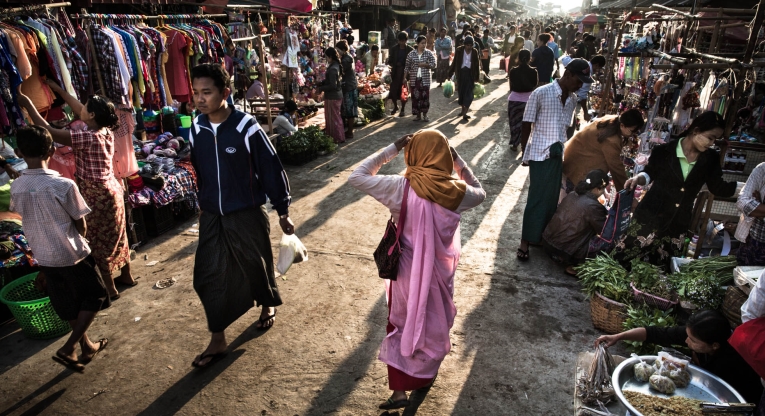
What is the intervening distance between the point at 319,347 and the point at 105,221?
2.23 meters

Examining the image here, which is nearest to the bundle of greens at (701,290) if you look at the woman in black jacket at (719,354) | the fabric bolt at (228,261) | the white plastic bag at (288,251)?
the woman in black jacket at (719,354)

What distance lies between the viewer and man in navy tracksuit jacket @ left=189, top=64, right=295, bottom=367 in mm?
3232

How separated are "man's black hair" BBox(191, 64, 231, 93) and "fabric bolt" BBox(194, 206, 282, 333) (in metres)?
0.89

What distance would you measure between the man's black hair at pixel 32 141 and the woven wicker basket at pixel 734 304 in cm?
477

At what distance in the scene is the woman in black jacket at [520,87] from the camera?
8250mm

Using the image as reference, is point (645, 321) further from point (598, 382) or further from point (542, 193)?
point (542, 193)

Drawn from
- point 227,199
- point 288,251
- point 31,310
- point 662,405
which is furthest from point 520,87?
point 31,310

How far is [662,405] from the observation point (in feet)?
8.39

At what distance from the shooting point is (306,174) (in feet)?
25.7

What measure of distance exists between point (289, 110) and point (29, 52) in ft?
16.1

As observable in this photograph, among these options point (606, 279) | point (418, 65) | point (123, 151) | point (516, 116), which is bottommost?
point (606, 279)

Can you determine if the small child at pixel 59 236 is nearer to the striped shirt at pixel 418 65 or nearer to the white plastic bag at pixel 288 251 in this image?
the white plastic bag at pixel 288 251

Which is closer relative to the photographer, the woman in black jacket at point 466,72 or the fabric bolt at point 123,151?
the fabric bolt at point 123,151

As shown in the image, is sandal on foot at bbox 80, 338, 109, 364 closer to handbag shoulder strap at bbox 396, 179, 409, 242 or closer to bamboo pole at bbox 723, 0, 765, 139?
handbag shoulder strap at bbox 396, 179, 409, 242
